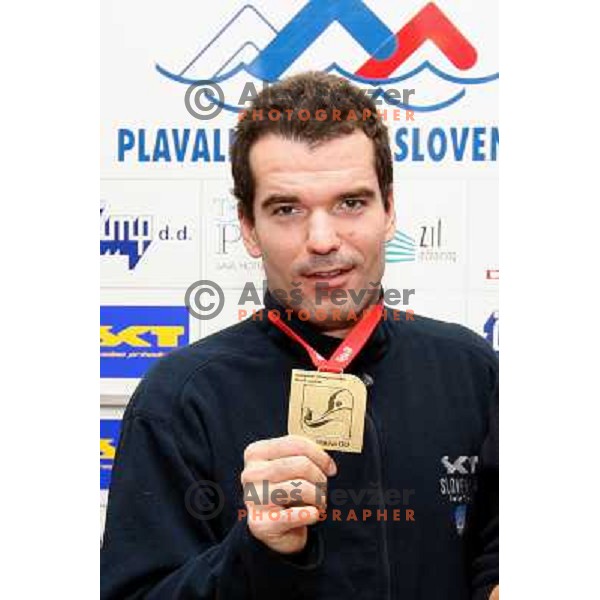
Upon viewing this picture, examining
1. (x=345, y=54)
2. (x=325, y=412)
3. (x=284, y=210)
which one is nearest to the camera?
(x=325, y=412)

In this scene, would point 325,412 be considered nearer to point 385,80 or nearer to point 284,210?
point 284,210

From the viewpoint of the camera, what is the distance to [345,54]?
1.51 metres

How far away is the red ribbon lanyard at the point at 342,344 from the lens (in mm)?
1329

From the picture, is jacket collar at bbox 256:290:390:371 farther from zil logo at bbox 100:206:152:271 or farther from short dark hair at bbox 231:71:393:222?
zil logo at bbox 100:206:152:271

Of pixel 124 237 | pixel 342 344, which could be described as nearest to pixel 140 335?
pixel 124 237

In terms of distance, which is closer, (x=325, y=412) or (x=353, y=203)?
(x=325, y=412)

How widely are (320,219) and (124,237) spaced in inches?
16.6

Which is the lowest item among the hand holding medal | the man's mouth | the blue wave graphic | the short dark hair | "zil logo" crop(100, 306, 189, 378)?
the hand holding medal

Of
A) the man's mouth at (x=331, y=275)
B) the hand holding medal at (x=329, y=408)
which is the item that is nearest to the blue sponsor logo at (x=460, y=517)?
the hand holding medal at (x=329, y=408)

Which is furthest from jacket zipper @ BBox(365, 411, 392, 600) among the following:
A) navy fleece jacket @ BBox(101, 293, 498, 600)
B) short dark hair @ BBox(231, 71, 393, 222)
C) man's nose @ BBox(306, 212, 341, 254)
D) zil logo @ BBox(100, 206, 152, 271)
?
zil logo @ BBox(100, 206, 152, 271)

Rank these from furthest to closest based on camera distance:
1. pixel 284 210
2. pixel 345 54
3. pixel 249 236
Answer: pixel 345 54
pixel 249 236
pixel 284 210

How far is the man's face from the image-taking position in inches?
50.4
